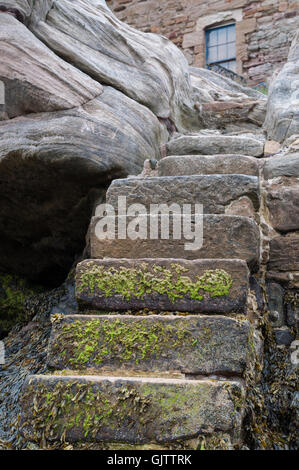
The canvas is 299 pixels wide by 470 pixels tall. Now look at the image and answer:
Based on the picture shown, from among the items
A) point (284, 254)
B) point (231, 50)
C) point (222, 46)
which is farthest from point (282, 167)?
point (222, 46)

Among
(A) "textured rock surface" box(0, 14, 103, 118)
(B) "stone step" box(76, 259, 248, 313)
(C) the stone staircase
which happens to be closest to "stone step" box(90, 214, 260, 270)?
(C) the stone staircase

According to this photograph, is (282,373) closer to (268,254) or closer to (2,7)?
(268,254)

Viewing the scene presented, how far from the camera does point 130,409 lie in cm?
122

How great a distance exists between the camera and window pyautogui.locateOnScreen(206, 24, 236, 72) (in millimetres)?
9758

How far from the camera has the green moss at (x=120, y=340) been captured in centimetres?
138

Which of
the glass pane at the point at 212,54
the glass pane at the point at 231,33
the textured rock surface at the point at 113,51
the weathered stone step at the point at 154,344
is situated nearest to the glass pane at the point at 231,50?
the glass pane at the point at 231,33

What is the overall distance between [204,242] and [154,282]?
0.93 ft

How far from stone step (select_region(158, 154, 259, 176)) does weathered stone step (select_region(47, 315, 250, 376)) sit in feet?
3.38

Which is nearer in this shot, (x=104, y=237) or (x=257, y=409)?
(x=257, y=409)

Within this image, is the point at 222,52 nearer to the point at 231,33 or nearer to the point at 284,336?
the point at 231,33

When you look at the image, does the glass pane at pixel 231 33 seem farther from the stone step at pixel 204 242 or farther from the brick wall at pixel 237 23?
the stone step at pixel 204 242
